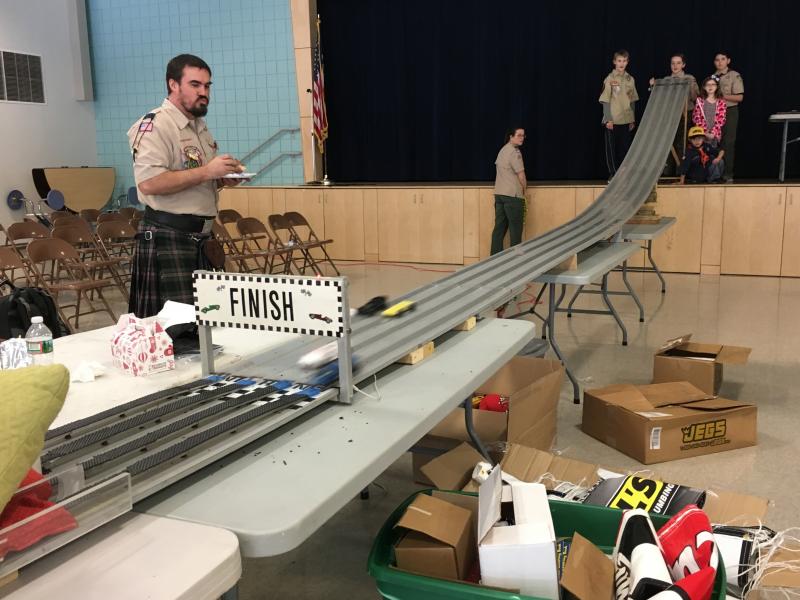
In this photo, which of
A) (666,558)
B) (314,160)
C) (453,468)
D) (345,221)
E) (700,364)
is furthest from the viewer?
(314,160)

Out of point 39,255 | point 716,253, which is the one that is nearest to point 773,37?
point 716,253

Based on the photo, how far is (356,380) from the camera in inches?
70.9

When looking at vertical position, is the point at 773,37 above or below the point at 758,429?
above

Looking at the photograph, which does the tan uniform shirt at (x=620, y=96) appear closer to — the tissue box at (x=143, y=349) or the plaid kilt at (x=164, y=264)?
the plaid kilt at (x=164, y=264)

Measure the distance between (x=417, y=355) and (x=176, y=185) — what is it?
4.14ft

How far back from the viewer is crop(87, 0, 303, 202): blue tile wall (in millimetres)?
10383

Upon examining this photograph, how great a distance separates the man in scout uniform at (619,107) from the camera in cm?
873

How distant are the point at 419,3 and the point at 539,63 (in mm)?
1910

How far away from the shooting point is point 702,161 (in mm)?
8133

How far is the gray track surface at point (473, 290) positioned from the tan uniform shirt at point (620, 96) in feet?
7.67

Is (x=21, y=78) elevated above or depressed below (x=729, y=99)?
above

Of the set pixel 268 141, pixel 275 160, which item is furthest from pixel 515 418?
pixel 268 141

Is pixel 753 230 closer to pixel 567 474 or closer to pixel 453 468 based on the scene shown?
pixel 567 474

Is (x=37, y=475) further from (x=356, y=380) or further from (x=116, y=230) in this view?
(x=116, y=230)
